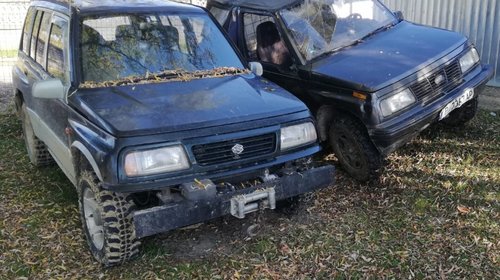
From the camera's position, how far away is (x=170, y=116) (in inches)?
141

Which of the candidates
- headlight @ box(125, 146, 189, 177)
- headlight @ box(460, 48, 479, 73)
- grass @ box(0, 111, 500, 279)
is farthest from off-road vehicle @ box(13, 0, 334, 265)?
headlight @ box(460, 48, 479, 73)

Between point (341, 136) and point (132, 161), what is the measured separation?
245cm

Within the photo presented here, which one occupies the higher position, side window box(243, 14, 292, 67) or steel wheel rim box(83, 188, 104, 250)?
side window box(243, 14, 292, 67)

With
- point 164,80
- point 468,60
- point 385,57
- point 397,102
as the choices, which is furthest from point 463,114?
point 164,80

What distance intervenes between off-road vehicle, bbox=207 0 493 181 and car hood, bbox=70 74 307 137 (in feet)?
3.25

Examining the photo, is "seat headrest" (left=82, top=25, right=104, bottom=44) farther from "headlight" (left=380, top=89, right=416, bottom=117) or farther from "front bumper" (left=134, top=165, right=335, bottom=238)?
"headlight" (left=380, top=89, right=416, bottom=117)

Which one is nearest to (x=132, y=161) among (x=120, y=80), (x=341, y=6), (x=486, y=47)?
(x=120, y=80)

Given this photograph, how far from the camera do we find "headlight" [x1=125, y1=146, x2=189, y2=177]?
11.1 feet

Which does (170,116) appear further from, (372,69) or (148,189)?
(372,69)

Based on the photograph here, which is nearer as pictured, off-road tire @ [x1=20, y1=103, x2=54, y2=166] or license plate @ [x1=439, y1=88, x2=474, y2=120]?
license plate @ [x1=439, y1=88, x2=474, y2=120]

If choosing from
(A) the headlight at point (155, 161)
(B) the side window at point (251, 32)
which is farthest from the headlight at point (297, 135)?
(B) the side window at point (251, 32)

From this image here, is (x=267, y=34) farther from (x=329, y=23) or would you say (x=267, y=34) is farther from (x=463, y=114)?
(x=463, y=114)

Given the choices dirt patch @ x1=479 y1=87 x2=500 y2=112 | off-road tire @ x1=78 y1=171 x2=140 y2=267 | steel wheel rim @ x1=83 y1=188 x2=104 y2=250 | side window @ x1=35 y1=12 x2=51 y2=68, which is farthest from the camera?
dirt patch @ x1=479 y1=87 x2=500 y2=112

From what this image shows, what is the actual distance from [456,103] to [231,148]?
266 cm
